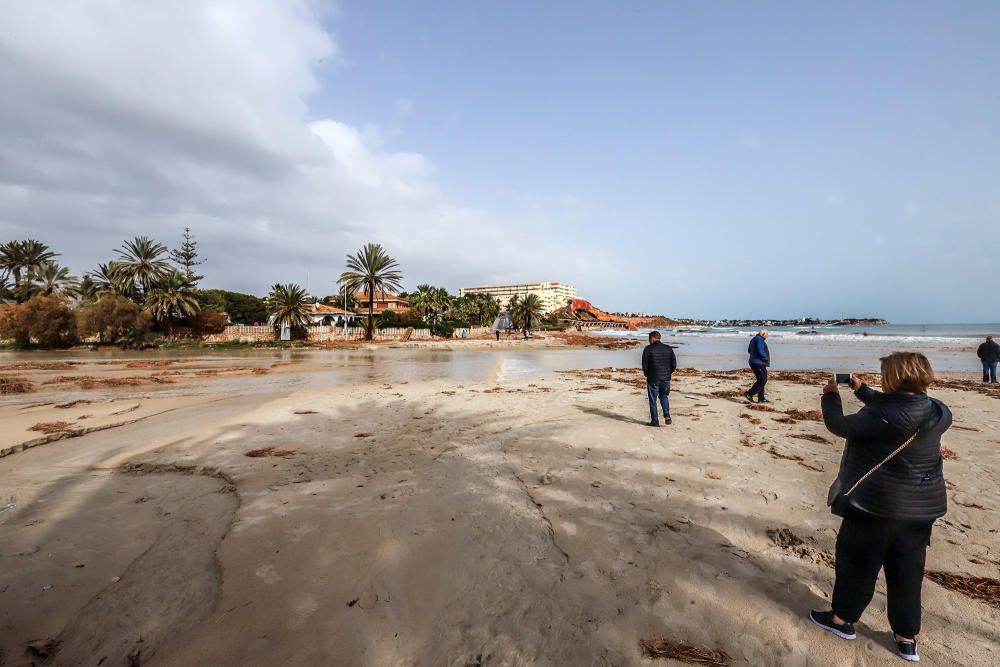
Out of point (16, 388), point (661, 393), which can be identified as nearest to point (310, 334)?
point (16, 388)

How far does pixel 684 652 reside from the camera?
7.80 ft

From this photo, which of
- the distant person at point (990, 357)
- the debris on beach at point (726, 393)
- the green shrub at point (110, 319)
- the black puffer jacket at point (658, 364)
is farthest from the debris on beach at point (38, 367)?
the distant person at point (990, 357)

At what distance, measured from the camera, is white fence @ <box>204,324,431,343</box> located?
44.8 metres

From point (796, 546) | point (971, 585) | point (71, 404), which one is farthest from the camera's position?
point (71, 404)

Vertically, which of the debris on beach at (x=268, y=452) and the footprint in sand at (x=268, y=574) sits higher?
the footprint in sand at (x=268, y=574)

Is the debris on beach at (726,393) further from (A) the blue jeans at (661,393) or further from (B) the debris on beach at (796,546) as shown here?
(B) the debris on beach at (796,546)

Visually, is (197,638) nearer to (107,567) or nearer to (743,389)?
(107,567)

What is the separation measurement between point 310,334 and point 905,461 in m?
51.1

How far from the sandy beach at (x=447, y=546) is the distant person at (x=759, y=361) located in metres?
2.79

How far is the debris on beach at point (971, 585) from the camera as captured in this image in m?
2.86

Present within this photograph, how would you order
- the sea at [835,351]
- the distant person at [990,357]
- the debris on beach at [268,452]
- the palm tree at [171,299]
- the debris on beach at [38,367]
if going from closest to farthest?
the debris on beach at [268,452] → the distant person at [990,357] → the debris on beach at [38,367] → the sea at [835,351] → the palm tree at [171,299]

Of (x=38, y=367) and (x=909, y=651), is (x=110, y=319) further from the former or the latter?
(x=909, y=651)

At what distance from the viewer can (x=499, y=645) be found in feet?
8.15

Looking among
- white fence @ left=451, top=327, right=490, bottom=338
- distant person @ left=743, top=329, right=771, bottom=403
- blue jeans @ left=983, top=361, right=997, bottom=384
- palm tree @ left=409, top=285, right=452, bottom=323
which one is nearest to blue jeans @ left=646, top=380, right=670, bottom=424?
distant person @ left=743, top=329, right=771, bottom=403
